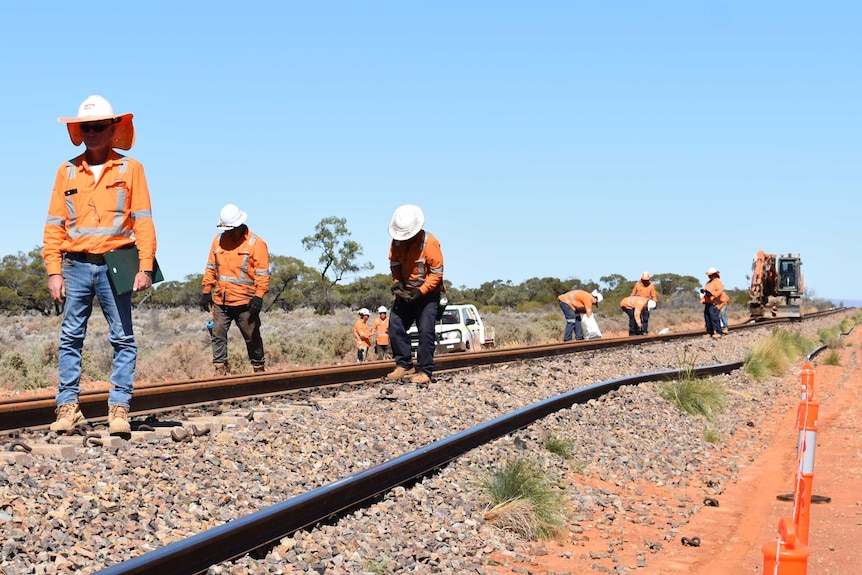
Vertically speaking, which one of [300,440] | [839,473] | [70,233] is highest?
[70,233]

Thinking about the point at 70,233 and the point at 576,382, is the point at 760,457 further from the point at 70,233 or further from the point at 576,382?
the point at 70,233

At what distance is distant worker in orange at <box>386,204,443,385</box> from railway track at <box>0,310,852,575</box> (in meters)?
1.22

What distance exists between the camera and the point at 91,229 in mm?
7121

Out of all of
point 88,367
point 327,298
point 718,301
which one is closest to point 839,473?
point 88,367

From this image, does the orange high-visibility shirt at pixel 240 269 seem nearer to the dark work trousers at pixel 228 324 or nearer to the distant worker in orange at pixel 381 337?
the dark work trousers at pixel 228 324

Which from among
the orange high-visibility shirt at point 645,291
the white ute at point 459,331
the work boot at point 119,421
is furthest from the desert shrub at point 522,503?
the orange high-visibility shirt at point 645,291

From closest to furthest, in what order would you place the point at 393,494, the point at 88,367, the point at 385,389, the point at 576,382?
the point at 393,494 < the point at 385,389 < the point at 576,382 < the point at 88,367

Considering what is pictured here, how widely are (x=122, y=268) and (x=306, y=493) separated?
7.63 feet

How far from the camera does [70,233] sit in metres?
7.14

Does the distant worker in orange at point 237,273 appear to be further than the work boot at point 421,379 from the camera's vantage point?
Yes

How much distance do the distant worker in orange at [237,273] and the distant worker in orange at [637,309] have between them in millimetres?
15654

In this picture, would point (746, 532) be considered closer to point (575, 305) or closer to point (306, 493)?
point (306, 493)

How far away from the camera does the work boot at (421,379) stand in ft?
38.4

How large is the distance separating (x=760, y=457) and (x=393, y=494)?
606 centimetres
